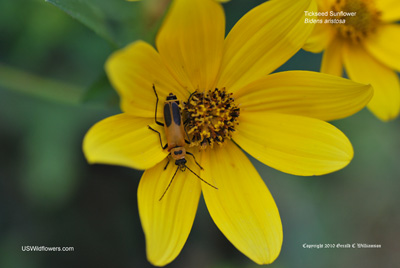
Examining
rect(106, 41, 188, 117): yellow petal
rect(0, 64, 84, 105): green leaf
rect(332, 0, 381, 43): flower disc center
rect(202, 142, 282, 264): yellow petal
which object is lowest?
rect(202, 142, 282, 264): yellow petal

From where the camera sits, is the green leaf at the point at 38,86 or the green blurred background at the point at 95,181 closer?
the green leaf at the point at 38,86

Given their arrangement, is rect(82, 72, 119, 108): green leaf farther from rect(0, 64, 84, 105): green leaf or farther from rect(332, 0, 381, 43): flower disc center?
rect(332, 0, 381, 43): flower disc center

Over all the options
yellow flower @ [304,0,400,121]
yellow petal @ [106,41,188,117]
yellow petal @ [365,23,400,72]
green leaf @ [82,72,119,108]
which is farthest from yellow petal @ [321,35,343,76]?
green leaf @ [82,72,119,108]

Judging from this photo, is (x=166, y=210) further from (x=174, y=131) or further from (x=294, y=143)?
(x=294, y=143)

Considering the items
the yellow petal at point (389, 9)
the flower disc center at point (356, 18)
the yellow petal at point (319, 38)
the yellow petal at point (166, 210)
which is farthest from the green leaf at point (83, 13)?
the yellow petal at point (389, 9)

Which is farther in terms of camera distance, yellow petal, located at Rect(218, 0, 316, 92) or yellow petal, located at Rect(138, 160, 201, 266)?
yellow petal, located at Rect(218, 0, 316, 92)

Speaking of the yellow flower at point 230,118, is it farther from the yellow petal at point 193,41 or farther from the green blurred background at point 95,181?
the green blurred background at point 95,181

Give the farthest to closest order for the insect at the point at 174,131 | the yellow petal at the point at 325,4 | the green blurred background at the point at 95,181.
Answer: the green blurred background at the point at 95,181 < the yellow petal at the point at 325,4 < the insect at the point at 174,131
